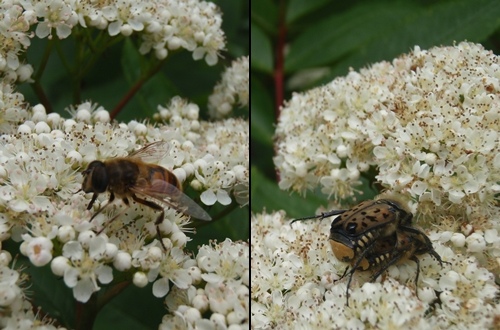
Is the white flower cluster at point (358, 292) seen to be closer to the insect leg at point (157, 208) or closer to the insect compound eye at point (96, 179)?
the insect leg at point (157, 208)

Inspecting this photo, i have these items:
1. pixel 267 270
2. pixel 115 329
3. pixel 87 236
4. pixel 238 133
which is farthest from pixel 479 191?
pixel 115 329

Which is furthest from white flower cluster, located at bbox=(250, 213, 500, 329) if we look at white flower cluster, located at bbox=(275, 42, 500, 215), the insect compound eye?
the insect compound eye

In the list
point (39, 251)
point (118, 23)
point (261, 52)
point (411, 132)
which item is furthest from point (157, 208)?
point (261, 52)

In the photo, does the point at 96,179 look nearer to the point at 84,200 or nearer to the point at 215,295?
the point at 84,200

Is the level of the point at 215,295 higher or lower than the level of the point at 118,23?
lower

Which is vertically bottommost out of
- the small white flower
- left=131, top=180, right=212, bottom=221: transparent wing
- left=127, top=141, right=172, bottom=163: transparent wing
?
left=127, top=141, right=172, bottom=163: transparent wing

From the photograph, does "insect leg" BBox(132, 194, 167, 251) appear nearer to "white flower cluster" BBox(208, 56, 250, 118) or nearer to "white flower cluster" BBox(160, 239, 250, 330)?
"white flower cluster" BBox(160, 239, 250, 330)
